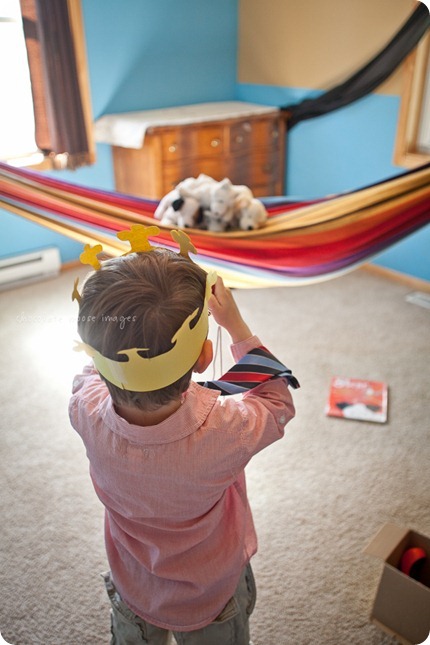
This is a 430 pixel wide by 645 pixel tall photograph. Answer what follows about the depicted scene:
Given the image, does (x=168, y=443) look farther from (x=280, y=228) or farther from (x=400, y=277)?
(x=400, y=277)

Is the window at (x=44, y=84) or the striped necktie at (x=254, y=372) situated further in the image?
the window at (x=44, y=84)

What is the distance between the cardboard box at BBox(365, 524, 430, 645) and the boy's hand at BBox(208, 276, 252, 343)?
2.03 ft

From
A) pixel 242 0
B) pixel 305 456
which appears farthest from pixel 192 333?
pixel 242 0

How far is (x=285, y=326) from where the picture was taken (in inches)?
101

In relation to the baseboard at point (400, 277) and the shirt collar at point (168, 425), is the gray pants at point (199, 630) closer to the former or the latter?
the shirt collar at point (168, 425)

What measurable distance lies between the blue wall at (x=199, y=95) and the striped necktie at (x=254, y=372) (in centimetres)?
223

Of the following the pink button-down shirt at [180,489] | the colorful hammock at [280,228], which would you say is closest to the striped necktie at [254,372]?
the pink button-down shirt at [180,489]

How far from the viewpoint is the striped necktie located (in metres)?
0.83

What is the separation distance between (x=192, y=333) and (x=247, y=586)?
1.60ft

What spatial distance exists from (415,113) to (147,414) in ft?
8.46

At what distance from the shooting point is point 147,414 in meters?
0.75

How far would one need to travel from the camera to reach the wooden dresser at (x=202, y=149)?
294 centimetres

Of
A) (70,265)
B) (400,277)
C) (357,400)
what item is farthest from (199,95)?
(357,400)

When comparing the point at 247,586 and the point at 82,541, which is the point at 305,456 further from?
the point at 247,586
